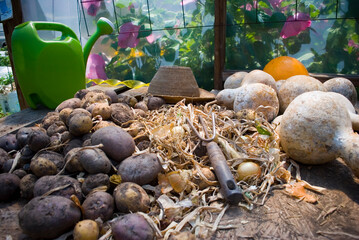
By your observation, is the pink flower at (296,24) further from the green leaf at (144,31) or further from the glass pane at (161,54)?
the green leaf at (144,31)

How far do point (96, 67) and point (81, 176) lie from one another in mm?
3357

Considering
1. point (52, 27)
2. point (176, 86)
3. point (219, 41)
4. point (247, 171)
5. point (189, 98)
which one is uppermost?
point (52, 27)

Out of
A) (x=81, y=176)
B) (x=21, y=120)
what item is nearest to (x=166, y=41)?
(x=21, y=120)

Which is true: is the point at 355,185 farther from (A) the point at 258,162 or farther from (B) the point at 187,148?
(B) the point at 187,148

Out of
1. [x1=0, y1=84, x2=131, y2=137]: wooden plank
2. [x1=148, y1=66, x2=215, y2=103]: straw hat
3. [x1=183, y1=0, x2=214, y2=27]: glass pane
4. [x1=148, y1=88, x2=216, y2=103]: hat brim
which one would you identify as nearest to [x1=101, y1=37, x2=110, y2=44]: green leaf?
[x1=183, y1=0, x2=214, y2=27]: glass pane

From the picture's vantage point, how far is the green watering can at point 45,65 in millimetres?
3076

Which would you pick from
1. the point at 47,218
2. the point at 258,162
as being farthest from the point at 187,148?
the point at 47,218

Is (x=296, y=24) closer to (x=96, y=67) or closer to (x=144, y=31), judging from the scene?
(x=144, y=31)

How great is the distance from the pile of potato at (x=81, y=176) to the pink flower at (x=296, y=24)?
8.76 feet

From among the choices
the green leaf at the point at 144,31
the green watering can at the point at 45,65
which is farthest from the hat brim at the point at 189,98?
the green leaf at the point at 144,31

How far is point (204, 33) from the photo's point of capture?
419 centimetres

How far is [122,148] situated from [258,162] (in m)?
0.92

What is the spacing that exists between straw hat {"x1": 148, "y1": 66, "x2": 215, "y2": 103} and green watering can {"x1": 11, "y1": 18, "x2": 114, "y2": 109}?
3.27 feet

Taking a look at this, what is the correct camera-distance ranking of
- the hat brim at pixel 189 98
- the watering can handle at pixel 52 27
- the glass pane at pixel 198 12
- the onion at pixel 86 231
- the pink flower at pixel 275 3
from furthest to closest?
1. the glass pane at pixel 198 12
2. the pink flower at pixel 275 3
3. the watering can handle at pixel 52 27
4. the hat brim at pixel 189 98
5. the onion at pixel 86 231
